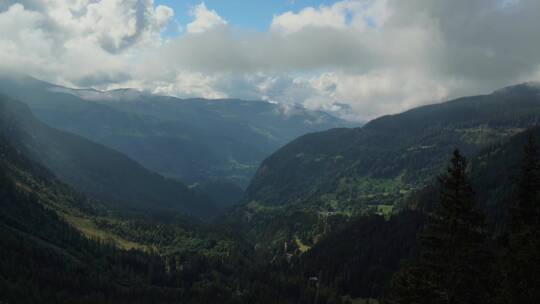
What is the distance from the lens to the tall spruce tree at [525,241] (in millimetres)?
37688

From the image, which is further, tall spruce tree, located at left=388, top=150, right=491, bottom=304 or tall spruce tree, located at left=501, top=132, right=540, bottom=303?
tall spruce tree, located at left=388, top=150, right=491, bottom=304

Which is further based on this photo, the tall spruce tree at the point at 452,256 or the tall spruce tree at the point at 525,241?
the tall spruce tree at the point at 452,256

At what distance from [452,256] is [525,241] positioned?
7306 millimetres

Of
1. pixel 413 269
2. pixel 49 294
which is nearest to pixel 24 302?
pixel 49 294

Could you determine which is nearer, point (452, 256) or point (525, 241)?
point (452, 256)

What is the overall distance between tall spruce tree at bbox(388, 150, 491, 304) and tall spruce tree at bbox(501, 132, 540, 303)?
2214 mm

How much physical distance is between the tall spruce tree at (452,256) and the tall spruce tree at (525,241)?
221cm

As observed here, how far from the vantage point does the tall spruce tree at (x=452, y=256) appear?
3838cm

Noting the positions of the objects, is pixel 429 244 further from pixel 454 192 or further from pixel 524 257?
pixel 524 257

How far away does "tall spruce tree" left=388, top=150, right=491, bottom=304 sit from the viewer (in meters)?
38.4

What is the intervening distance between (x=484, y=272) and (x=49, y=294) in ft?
657

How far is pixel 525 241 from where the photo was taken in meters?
40.6

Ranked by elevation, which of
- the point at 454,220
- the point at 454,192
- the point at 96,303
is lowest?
the point at 96,303

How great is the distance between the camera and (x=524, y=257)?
38.9 m
